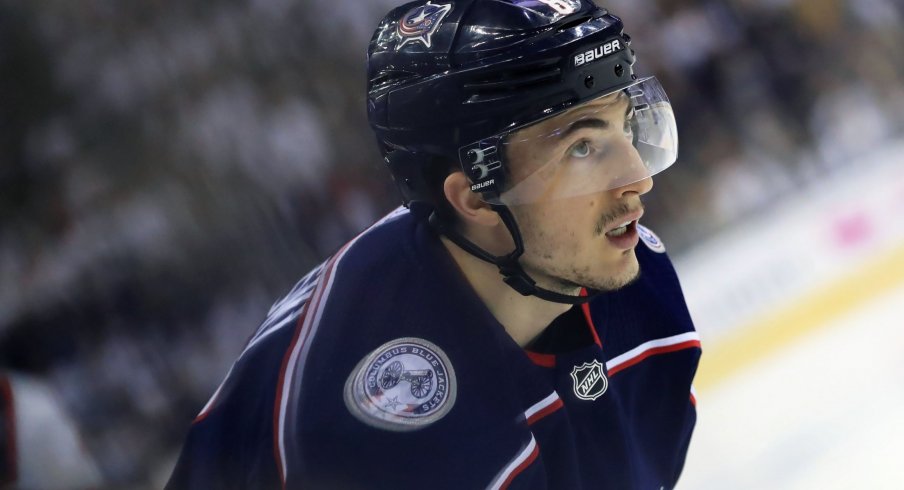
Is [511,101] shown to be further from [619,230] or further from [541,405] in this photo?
[541,405]

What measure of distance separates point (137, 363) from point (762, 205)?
7.01 feet

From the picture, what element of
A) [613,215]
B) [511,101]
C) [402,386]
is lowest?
[402,386]

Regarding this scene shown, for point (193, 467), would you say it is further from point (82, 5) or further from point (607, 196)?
point (82, 5)

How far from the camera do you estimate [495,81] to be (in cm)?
136

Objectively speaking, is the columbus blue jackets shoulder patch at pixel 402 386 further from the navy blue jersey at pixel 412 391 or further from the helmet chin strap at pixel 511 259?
the helmet chin strap at pixel 511 259

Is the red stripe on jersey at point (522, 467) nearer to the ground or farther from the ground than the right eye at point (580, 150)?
nearer to the ground

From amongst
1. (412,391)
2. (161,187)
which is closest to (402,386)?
(412,391)

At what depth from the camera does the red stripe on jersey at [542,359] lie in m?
1.57

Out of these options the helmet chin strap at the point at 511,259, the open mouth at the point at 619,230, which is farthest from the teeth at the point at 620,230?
the helmet chin strap at the point at 511,259

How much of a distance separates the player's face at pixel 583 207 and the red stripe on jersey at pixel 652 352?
11.1 inches

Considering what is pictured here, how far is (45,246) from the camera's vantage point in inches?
74.4

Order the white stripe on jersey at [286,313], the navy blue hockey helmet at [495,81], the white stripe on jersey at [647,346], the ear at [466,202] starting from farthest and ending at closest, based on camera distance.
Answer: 1. the white stripe on jersey at [647,346]
2. the white stripe on jersey at [286,313]
3. the ear at [466,202]
4. the navy blue hockey helmet at [495,81]

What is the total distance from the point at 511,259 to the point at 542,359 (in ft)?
0.69

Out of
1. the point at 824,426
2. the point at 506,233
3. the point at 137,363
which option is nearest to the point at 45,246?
the point at 137,363
